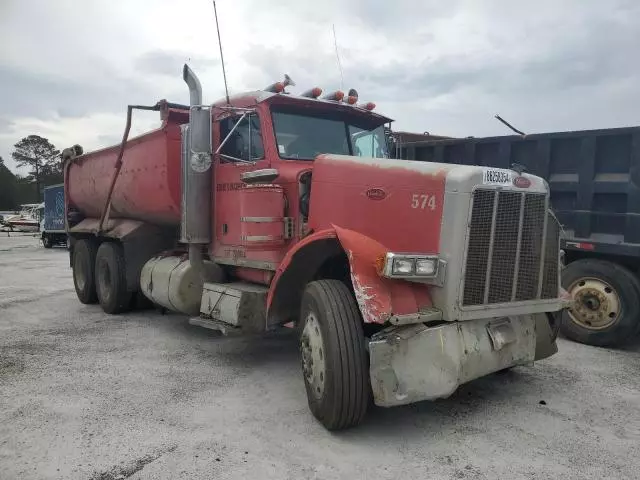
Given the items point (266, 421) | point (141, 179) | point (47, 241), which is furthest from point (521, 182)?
point (47, 241)

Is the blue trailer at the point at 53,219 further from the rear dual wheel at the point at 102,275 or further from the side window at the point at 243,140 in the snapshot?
the side window at the point at 243,140

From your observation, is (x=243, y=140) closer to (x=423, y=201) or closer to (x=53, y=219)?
(x=423, y=201)

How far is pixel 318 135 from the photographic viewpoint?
17.7 ft

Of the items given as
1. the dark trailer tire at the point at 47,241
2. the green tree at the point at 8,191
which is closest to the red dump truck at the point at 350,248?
the dark trailer tire at the point at 47,241

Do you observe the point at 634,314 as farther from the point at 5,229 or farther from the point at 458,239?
the point at 5,229

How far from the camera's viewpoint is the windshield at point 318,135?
5184 mm

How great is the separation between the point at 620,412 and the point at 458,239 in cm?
207

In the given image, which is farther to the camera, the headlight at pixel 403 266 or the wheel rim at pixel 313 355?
the wheel rim at pixel 313 355

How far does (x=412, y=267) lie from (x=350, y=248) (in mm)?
467

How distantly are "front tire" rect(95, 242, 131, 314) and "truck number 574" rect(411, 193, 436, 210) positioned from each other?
5503mm

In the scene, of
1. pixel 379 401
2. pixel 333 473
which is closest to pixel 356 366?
pixel 379 401

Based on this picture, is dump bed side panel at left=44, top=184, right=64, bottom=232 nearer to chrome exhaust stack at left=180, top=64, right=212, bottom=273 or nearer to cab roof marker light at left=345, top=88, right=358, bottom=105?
chrome exhaust stack at left=180, top=64, right=212, bottom=273

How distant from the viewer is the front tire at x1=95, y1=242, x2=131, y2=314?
7988 millimetres

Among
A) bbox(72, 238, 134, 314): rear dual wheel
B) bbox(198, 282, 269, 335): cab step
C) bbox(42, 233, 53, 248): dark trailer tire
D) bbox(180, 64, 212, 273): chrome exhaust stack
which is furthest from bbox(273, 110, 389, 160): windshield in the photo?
bbox(42, 233, 53, 248): dark trailer tire
